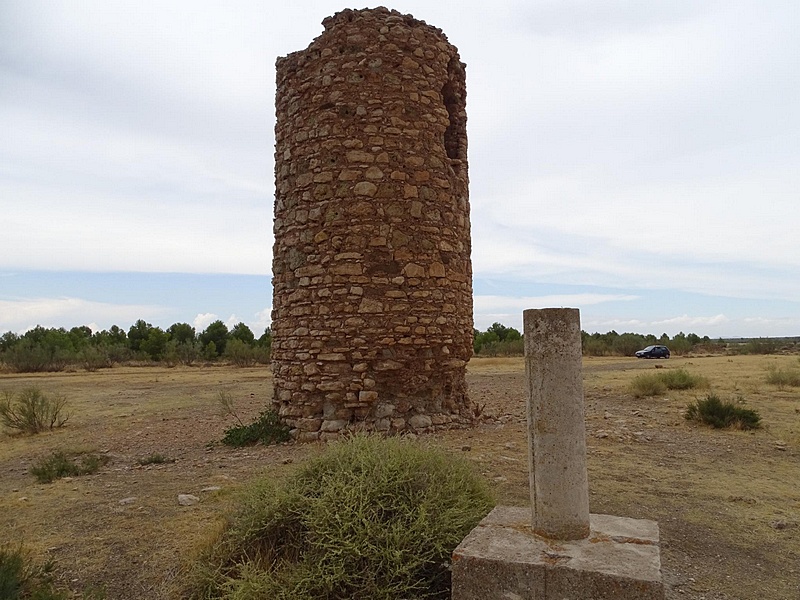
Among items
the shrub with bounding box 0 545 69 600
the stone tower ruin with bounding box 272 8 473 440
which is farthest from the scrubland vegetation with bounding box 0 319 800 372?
the shrub with bounding box 0 545 69 600

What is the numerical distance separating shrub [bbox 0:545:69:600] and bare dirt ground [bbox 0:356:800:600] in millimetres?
126

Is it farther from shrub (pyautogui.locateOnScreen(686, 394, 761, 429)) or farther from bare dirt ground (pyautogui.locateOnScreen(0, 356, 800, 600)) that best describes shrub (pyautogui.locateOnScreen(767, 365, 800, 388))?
shrub (pyautogui.locateOnScreen(686, 394, 761, 429))

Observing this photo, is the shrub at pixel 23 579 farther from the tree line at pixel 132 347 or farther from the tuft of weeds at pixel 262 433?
the tree line at pixel 132 347

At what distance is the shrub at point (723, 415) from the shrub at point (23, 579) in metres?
8.92

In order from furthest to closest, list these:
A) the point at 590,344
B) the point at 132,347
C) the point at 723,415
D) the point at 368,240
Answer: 1. the point at 590,344
2. the point at 132,347
3. the point at 723,415
4. the point at 368,240

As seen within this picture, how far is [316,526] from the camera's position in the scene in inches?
139

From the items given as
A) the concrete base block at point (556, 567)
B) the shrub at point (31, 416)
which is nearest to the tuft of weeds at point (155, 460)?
the shrub at point (31, 416)

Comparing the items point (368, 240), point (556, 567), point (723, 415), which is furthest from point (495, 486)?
point (723, 415)

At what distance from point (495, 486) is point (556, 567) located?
8.93 feet

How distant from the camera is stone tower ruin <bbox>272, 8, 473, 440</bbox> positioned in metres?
8.25

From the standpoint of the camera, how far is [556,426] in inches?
140

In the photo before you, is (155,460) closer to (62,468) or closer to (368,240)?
(62,468)

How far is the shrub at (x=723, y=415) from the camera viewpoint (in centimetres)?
923

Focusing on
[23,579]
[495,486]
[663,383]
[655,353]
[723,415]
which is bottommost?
[23,579]
